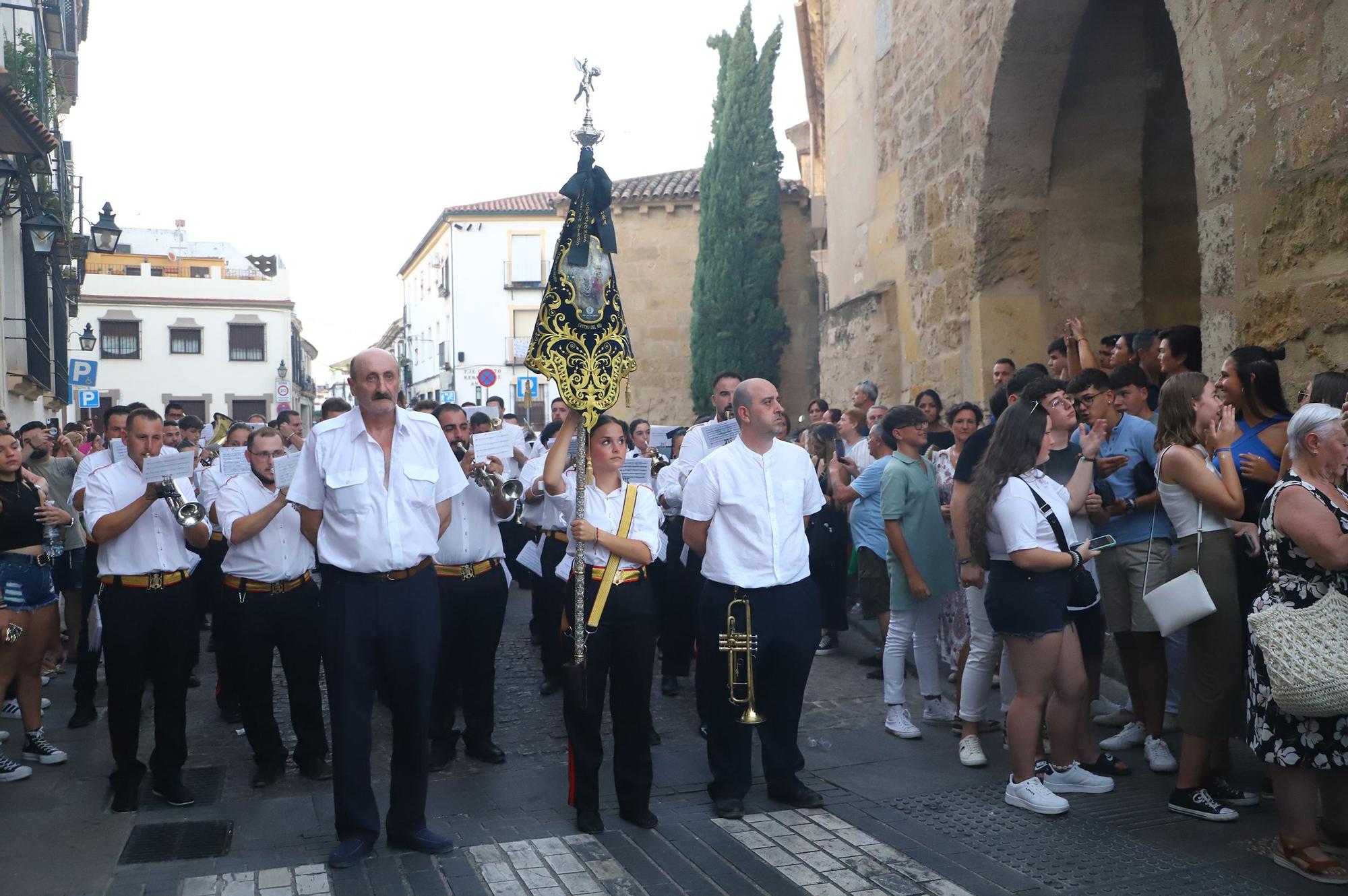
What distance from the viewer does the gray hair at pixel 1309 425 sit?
4.21m

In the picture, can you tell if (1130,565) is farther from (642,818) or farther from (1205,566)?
(642,818)

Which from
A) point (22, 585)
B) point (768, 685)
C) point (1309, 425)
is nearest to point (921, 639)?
point (768, 685)

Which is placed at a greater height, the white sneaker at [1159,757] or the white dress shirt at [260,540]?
the white dress shirt at [260,540]

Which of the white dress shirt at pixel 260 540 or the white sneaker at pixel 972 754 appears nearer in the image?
the white sneaker at pixel 972 754

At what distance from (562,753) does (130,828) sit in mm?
2147

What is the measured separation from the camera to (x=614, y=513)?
5293 mm

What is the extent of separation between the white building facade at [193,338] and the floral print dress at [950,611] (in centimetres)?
4334

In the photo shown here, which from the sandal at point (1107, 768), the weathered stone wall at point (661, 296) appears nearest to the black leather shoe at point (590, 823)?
the sandal at point (1107, 768)

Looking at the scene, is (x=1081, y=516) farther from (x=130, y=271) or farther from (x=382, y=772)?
(x=130, y=271)

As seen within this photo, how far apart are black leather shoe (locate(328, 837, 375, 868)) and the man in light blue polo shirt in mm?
3637

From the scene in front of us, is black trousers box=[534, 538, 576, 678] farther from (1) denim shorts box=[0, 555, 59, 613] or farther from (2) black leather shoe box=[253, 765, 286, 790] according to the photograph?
(1) denim shorts box=[0, 555, 59, 613]

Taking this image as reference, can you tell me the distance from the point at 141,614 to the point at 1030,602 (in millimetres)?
4097

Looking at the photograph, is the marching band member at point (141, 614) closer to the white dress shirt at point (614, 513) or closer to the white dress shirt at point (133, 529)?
the white dress shirt at point (133, 529)

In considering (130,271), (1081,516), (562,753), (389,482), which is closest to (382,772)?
(562,753)
